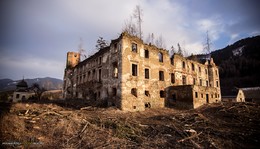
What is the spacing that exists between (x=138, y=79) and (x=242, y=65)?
87.4 m

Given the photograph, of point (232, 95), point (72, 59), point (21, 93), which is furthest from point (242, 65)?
point (21, 93)

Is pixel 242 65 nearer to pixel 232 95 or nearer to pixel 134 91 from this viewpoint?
pixel 232 95

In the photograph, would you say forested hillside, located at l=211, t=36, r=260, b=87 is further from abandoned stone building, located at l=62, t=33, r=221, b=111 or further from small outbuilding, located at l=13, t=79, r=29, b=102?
small outbuilding, located at l=13, t=79, r=29, b=102

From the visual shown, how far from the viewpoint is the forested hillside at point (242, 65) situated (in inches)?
2491

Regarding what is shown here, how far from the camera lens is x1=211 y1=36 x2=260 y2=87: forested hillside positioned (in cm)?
6326

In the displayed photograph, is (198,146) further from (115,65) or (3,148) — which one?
(115,65)

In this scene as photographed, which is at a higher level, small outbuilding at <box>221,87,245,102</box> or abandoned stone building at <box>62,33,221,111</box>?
abandoned stone building at <box>62,33,221,111</box>

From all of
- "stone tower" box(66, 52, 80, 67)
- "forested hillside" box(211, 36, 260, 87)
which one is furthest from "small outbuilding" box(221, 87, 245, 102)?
"stone tower" box(66, 52, 80, 67)

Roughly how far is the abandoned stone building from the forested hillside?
59.6m

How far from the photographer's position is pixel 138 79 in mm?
15078

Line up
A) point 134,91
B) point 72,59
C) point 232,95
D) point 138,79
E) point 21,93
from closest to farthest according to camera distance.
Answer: point 134,91
point 138,79
point 21,93
point 72,59
point 232,95

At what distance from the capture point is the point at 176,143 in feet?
17.9

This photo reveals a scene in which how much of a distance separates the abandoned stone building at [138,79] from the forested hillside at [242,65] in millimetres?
59626

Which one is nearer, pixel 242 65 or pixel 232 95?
pixel 232 95
